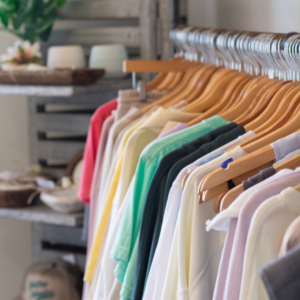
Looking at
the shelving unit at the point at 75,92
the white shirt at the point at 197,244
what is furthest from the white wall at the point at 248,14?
the white shirt at the point at 197,244

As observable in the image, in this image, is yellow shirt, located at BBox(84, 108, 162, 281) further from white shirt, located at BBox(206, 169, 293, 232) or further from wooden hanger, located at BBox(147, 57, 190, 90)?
white shirt, located at BBox(206, 169, 293, 232)

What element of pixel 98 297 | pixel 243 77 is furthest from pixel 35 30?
pixel 98 297

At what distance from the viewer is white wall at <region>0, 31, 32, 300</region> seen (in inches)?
76.6

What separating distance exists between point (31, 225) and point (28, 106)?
55 centimetres

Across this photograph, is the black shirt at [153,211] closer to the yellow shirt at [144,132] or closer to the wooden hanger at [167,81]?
the yellow shirt at [144,132]

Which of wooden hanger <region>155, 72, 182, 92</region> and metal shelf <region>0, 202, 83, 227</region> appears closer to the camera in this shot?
wooden hanger <region>155, 72, 182, 92</region>

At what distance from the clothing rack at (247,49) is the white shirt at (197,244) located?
0.76 feet

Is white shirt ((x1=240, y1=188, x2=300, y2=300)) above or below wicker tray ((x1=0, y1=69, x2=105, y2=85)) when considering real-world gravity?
below

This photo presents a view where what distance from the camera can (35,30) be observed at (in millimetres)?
1668

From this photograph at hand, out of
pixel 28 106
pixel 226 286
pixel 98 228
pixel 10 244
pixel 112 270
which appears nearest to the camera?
pixel 226 286

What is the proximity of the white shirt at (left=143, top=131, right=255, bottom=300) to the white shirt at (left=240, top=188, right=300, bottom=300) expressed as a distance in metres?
0.23

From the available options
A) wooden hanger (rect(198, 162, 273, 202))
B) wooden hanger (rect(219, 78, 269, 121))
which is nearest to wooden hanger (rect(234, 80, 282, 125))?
wooden hanger (rect(219, 78, 269, 121))

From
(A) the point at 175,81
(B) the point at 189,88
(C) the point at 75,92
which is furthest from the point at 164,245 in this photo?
(C) the point at 75,92

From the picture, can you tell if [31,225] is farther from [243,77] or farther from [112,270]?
[243,77]
